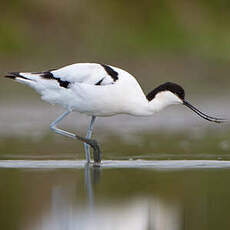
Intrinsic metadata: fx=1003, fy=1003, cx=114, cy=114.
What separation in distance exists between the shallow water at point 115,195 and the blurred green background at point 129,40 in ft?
29.3

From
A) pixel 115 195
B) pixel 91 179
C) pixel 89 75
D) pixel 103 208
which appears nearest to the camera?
pixel 103 208

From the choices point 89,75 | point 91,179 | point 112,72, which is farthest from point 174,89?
point 91,179

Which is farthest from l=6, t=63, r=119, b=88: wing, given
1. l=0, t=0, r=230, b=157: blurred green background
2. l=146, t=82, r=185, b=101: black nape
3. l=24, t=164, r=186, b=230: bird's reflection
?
l=0, t=0, r=230, b=157: blurred green background

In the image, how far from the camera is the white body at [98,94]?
11359 millimetres

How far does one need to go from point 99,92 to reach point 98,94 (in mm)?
27

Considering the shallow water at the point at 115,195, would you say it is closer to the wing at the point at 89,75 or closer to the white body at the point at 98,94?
the white body at the point at 98,94

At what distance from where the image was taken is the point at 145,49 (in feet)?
82.6

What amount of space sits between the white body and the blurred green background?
7974 millimetres

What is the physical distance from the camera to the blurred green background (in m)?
23.0

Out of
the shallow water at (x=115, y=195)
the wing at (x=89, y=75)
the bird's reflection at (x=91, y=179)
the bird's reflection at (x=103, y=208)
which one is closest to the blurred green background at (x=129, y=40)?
the wing at (x=89, y=75)

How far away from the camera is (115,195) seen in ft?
29.6

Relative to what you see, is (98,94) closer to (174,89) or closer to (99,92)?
(99,92)

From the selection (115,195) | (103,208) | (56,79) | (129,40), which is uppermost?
(129,40)

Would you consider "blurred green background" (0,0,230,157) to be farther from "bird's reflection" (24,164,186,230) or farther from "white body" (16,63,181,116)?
"bird's reflection" (24,164,186,230)
